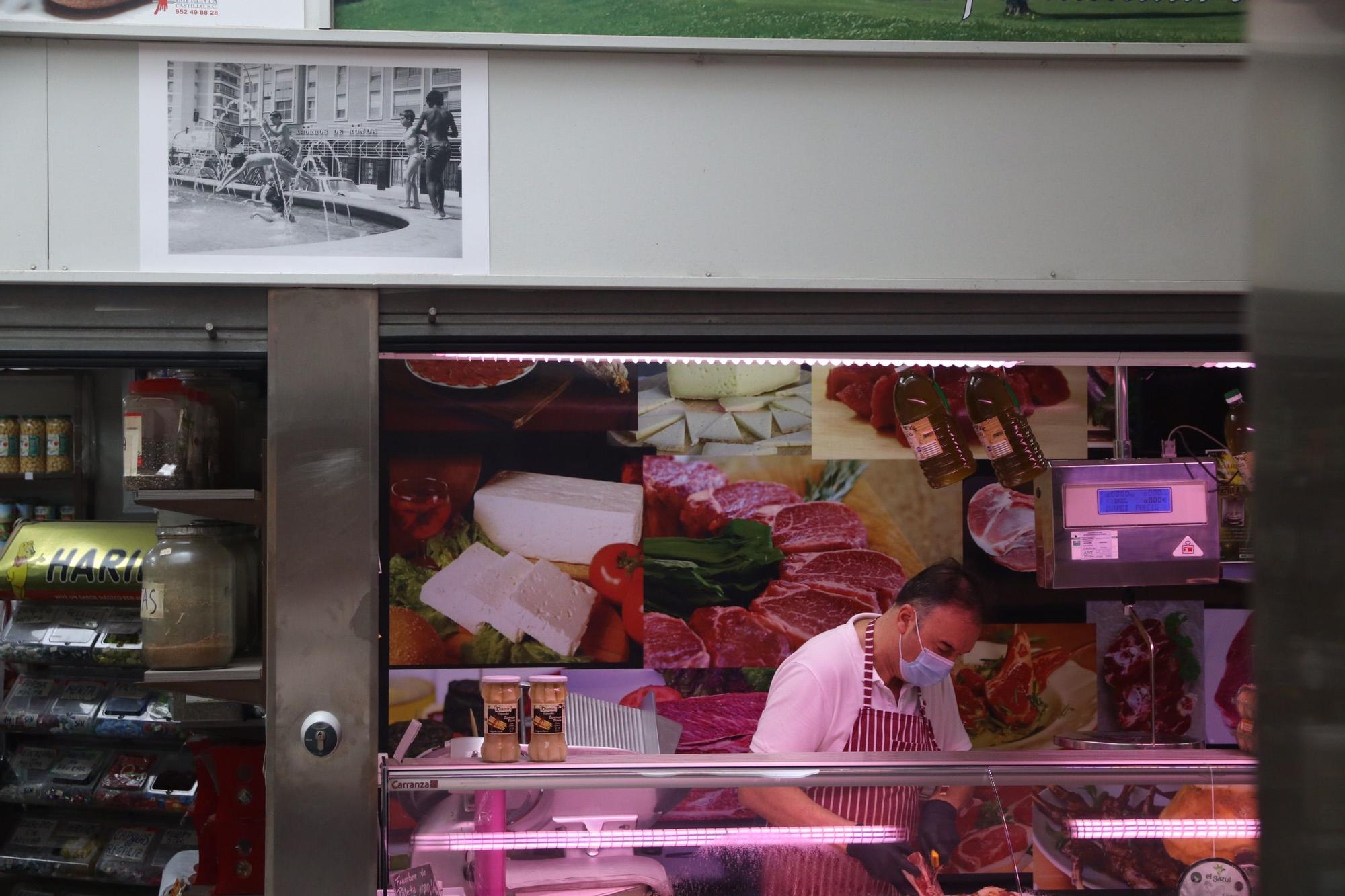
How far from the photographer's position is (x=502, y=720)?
7.80ft

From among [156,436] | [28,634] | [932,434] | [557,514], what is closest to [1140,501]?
[932,434]

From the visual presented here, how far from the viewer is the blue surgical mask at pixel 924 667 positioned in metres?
3.45

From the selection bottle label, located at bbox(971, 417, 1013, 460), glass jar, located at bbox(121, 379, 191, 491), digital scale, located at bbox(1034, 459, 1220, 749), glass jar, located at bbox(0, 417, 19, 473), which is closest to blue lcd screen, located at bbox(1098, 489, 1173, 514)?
digital scale, located at bbox(1034, 459, 1220, 749)

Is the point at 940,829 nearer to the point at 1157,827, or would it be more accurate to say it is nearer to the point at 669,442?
the point at 1157,827

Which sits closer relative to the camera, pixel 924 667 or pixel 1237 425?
pixel 924 667

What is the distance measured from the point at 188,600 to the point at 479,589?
1965mm

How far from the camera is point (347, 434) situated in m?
2.20

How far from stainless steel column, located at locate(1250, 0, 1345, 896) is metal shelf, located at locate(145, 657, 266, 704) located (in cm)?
222

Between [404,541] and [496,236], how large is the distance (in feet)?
7.66

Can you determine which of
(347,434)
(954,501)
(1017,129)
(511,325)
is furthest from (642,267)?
(954,501)

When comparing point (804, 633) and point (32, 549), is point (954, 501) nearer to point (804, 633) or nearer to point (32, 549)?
point (804, 633)

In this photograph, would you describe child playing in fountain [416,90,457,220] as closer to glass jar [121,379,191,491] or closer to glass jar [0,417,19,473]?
glass jar [121,379,191,491]

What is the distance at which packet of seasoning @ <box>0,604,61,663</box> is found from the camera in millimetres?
3828

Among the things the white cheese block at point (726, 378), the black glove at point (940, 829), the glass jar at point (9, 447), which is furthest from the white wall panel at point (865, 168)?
the glass jar at point (9, 447)
